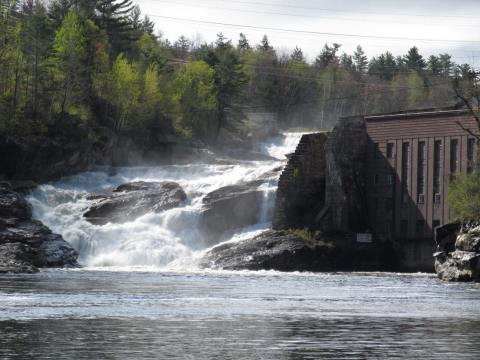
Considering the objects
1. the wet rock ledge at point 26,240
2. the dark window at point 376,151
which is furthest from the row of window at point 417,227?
the wet rock ledge at point 26,240

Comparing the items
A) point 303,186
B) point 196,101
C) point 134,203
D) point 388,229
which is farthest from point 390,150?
point 196,101

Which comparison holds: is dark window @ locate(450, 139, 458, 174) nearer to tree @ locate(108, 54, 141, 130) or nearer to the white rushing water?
the white rushing water

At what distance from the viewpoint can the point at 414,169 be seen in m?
89.2

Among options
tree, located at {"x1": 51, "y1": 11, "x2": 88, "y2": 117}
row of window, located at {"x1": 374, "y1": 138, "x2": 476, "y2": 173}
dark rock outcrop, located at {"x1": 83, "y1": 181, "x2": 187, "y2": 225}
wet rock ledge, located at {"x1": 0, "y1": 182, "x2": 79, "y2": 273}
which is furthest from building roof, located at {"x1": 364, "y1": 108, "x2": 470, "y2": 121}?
tree, located at {"x1": 51, "y1": 11, "x2": 88, "y2": 117}

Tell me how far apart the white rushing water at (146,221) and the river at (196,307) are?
11 centimetres

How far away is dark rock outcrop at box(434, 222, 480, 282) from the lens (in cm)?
6994

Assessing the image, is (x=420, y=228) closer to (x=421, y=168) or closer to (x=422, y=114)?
(x=421, y=168)

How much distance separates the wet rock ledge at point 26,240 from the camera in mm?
76062

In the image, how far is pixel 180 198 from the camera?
9169cm

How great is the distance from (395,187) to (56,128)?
32351mm

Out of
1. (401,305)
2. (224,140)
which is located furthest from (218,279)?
(224,140)

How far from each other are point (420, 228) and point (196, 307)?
146 ft

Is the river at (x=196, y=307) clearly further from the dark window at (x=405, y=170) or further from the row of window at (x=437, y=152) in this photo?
the dark window at (x=405, y=170)

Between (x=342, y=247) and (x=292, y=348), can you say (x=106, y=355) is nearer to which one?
(x=292, y=348)
